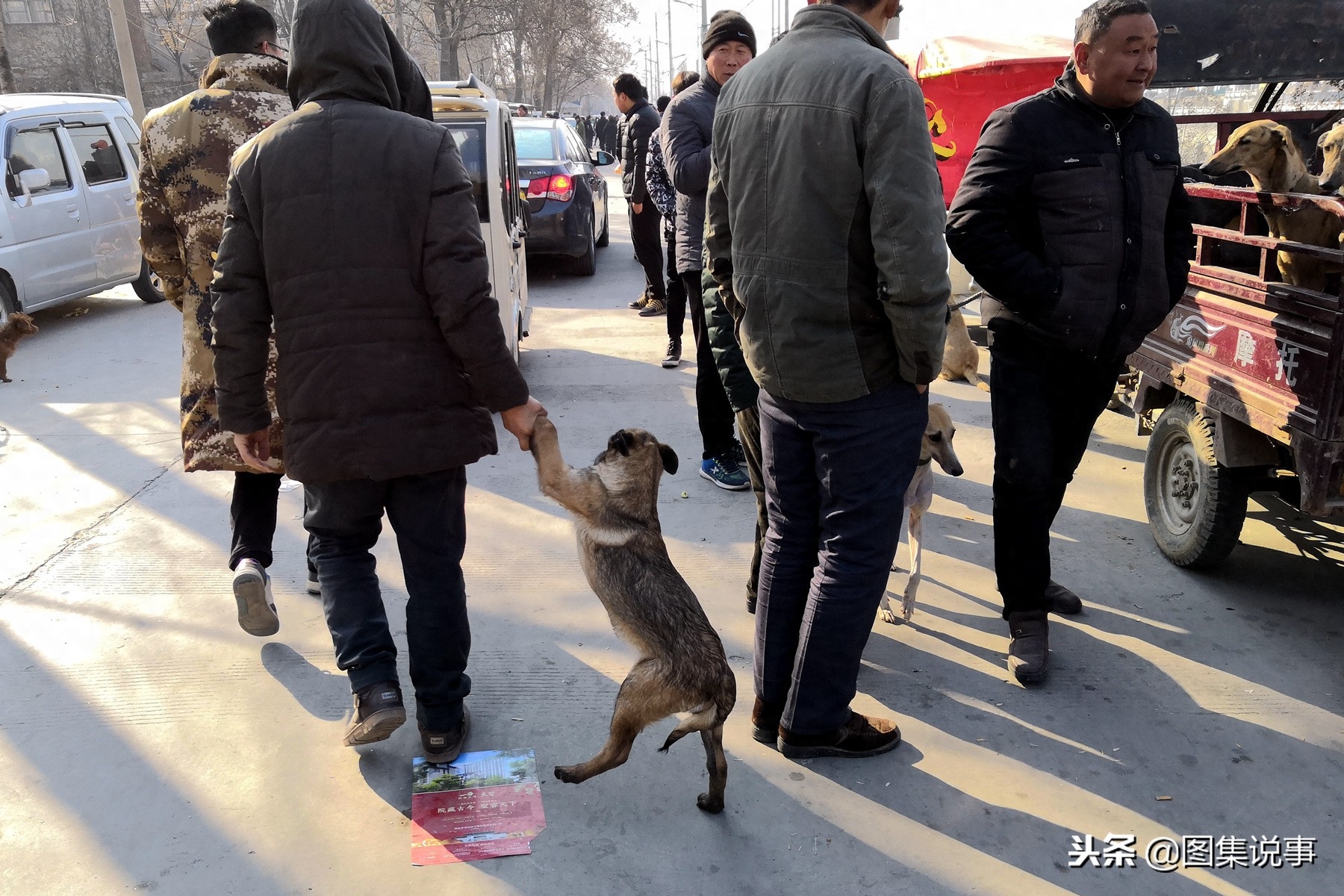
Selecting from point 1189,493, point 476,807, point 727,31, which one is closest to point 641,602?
point 476,807

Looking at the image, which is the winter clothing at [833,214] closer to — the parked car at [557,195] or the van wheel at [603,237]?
the parked car at [557,195]

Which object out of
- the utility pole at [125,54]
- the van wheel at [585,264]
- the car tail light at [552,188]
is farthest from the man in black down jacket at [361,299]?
the utility pole at [125,54]

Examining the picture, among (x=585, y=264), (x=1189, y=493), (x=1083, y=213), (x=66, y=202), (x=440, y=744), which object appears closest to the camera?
(x=440, y=744)

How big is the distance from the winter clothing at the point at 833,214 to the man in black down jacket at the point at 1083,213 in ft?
2.35

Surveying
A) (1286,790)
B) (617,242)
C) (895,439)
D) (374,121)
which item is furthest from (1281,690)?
(617,242)

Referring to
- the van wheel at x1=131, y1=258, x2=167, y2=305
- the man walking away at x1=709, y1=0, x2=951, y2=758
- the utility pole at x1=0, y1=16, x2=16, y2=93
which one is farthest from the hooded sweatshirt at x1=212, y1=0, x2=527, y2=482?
the utility pole at x1=0, y1=16, x2=16, y2=93

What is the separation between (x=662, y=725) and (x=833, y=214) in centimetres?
171

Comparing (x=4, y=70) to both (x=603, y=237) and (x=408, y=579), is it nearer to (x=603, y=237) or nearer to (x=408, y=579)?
(x=603, y=237)

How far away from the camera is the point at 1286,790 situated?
2.70 meters

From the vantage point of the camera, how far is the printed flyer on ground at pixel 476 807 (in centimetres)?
247

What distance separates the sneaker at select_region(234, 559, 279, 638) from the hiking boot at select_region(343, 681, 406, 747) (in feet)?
Result: 2.42

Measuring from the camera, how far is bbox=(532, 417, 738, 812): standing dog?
2.48 m

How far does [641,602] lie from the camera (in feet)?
8.57

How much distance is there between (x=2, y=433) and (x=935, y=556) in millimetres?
5635
